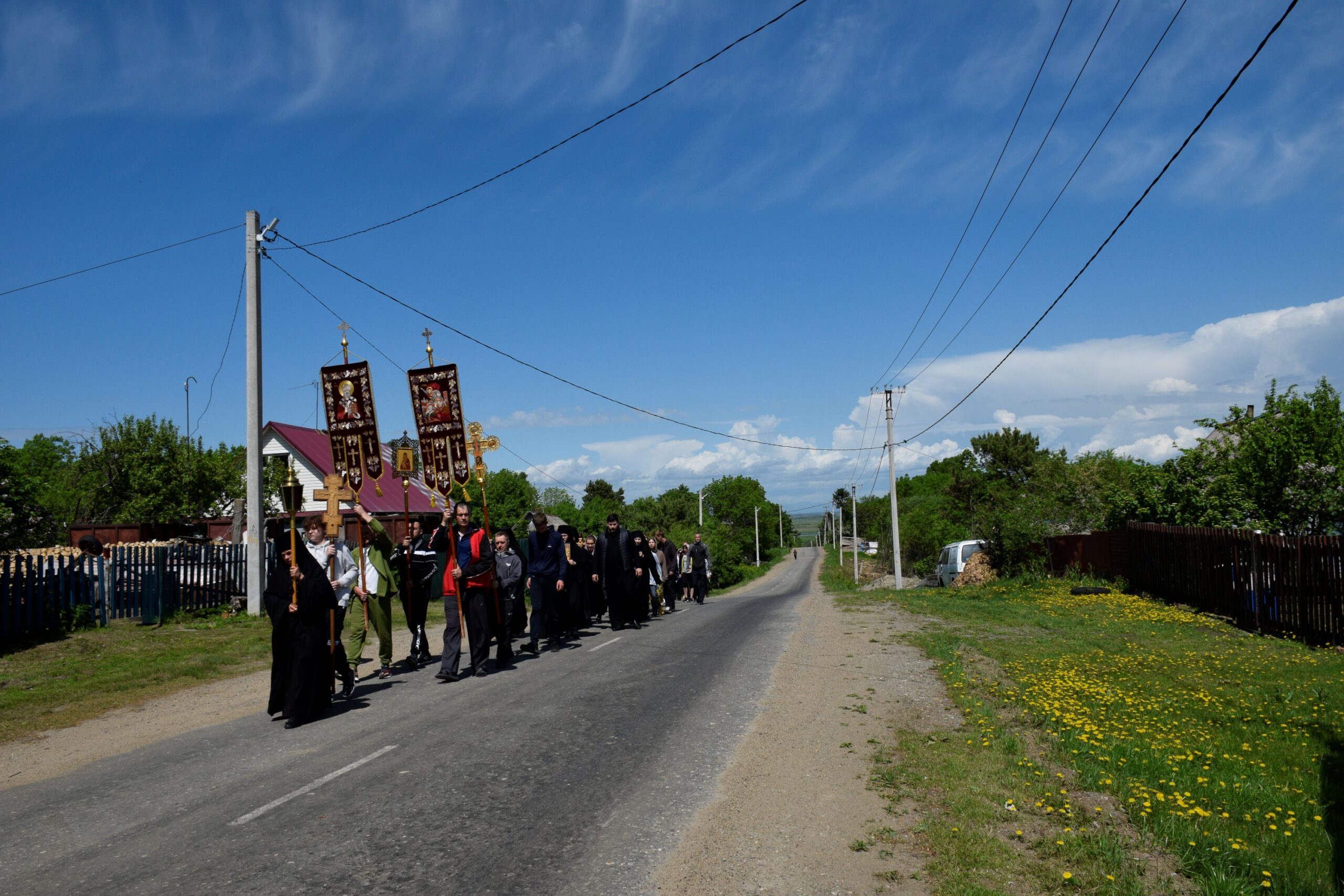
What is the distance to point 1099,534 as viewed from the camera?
25.1 m

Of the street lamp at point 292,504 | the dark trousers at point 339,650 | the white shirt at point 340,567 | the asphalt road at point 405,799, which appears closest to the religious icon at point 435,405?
the white shirt at point 340,567

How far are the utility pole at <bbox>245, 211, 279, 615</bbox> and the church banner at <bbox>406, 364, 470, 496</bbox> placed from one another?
10.8 feet

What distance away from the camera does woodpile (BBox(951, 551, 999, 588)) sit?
96.9 ft

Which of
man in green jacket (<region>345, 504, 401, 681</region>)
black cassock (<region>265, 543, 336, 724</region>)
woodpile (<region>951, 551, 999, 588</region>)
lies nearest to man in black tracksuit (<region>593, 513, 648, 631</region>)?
man in green jacket (<region>345, 504, 401, 681</region>)

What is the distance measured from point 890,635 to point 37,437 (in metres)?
47.9

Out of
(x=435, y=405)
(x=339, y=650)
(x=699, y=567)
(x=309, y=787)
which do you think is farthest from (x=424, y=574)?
(x=699, y=567)

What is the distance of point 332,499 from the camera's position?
10031 millimetres

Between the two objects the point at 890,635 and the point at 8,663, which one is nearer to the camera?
the point at 8,663

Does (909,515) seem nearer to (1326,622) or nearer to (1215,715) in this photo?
(1326,622)

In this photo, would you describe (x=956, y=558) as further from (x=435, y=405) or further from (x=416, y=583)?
(x=416, y=583)

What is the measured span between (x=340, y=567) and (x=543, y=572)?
3787 mm

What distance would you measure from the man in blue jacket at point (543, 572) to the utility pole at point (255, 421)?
20.6 feet

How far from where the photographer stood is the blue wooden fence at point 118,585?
43.9 feet

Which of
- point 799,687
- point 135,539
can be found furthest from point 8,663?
point 135,539
